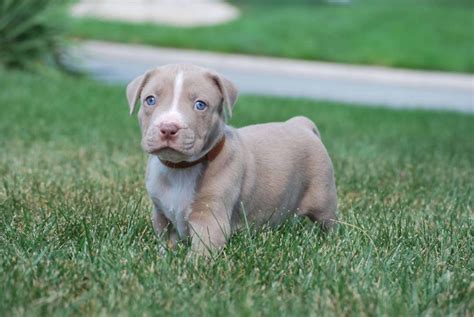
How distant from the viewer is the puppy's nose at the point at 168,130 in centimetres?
323

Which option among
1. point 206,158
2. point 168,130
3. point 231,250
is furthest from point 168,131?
point 231,250

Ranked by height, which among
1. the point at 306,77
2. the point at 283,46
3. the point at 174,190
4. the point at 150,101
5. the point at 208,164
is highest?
the point at 150,101

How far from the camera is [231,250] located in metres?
3.45

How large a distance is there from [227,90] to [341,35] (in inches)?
741

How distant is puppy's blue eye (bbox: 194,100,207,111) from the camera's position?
11.1ft

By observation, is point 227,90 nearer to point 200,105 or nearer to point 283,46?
point 200,105

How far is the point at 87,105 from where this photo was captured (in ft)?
31.7

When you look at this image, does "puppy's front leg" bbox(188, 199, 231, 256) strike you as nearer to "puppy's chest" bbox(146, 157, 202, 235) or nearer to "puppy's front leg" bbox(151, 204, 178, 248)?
"puppy's chest" bbox(146, 157, 202, 235)

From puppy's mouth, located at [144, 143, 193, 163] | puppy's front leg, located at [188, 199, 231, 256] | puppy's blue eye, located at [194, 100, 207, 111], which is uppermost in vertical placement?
puppy's blue eye, located at [194, 100, 207, 111]

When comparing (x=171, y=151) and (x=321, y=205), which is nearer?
(x=171, y=151)

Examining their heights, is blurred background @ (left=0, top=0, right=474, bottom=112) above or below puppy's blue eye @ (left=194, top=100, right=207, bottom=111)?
below

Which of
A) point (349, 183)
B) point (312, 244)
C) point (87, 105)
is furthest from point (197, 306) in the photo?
point (87, 105)

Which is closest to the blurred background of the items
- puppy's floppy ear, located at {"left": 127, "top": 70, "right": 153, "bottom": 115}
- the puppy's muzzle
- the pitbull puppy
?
the pitbull puppy

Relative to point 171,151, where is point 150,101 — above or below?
above
